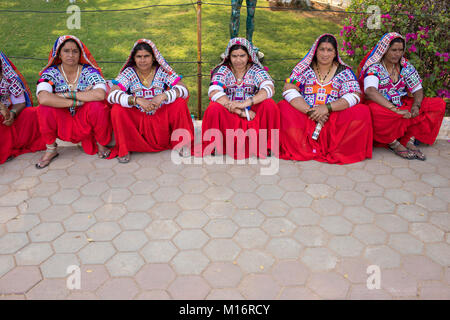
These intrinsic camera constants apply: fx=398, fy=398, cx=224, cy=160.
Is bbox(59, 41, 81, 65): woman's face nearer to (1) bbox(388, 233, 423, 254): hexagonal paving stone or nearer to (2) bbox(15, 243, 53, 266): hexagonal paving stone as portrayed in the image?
(2) bbox(15, 243, 53, 266): hexagonal paving stone

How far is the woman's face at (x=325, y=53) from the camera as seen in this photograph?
4137 millimetres

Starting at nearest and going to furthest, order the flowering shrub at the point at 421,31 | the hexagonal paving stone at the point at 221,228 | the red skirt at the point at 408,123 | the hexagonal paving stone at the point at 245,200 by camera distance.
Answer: the hexagonal paving stone at the point at 221,228 < the hexagonal paving stone at the point at 245,200 < the red skirt at the point at 408,123 < the flowering shrub at the point at 421,31

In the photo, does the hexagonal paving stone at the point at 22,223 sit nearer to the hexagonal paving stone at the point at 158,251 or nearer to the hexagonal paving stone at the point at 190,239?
the hexagonal paving stone at the point at 158,251

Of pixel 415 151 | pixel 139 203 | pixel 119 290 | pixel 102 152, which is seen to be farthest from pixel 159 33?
pixel 119 290

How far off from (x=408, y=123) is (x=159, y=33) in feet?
17.7

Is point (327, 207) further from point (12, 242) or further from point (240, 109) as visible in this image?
point (12, 242)

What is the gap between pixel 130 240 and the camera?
3.22 meters

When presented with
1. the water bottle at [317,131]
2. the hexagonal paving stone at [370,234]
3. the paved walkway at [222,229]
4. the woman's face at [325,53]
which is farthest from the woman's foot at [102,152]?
the hexagonal paving stone at [370,234]

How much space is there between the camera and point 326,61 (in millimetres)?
4207

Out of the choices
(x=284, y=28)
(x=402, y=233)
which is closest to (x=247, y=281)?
(x=402, y=233)

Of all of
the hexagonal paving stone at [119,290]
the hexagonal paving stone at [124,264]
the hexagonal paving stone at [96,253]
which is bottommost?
the hexagonal paving stone at [119,290]

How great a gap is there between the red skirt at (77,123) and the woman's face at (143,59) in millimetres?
590

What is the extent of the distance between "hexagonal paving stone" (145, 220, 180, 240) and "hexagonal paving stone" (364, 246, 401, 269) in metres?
1.55
